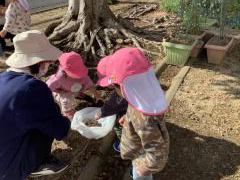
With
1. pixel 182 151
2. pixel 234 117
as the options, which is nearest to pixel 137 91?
pixel 182 151

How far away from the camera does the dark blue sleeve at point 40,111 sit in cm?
212

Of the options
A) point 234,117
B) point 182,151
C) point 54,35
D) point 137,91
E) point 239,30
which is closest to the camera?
point 137,91

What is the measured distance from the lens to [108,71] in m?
2.10

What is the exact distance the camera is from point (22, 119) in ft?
7.02

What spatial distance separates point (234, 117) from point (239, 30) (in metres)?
2.62

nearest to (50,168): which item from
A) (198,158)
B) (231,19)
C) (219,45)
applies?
(198,158)

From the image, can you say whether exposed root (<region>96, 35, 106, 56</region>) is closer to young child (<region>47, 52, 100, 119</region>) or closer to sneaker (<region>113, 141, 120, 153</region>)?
young child (<region>47, 52, 100, 119</region>)

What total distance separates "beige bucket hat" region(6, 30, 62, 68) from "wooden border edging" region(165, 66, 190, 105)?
2.00 meters

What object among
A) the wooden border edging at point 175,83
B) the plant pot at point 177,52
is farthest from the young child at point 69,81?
the plant pot at point 177,52

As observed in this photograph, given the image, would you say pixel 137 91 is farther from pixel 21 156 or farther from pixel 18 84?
pixel 21 156

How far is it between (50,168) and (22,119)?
26.3 inches

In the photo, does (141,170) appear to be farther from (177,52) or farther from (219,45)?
(219,45)

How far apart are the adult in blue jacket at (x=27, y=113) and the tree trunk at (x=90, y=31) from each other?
2584 millimetres

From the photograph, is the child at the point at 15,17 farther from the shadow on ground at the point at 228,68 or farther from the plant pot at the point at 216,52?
the plant pot at the point at 216,52
